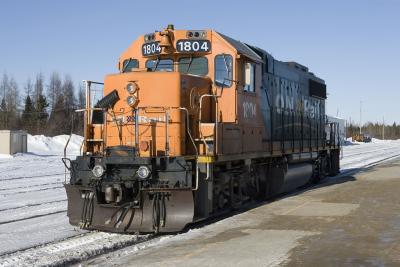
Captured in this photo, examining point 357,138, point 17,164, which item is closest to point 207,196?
point 17,164

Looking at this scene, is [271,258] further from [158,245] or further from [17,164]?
[17,164]

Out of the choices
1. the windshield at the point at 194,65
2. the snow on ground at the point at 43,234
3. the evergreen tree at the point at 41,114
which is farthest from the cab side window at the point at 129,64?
the evergreen tree at the point at 41,114

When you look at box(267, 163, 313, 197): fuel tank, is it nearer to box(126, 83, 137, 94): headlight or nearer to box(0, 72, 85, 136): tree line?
box(126, 83, 137, 94): headlight

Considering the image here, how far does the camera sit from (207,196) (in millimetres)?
9156

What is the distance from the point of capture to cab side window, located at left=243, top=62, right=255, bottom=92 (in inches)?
425

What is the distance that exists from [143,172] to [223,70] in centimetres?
296

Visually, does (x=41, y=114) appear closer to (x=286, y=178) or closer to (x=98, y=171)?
(x=286, y=178)

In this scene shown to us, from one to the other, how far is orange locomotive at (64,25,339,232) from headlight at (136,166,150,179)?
16 millimetres

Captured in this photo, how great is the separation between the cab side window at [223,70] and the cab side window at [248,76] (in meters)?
0.67

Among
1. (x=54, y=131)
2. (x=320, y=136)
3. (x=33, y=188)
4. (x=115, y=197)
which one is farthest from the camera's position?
(x=54, y=131)

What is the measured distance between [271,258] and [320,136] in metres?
13.0

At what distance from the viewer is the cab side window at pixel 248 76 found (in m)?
10.8

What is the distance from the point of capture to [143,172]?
27.6 feet

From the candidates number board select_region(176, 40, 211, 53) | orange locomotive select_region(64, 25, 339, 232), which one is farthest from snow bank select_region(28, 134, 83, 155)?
number board select_region(176, 40, 211, 53)
